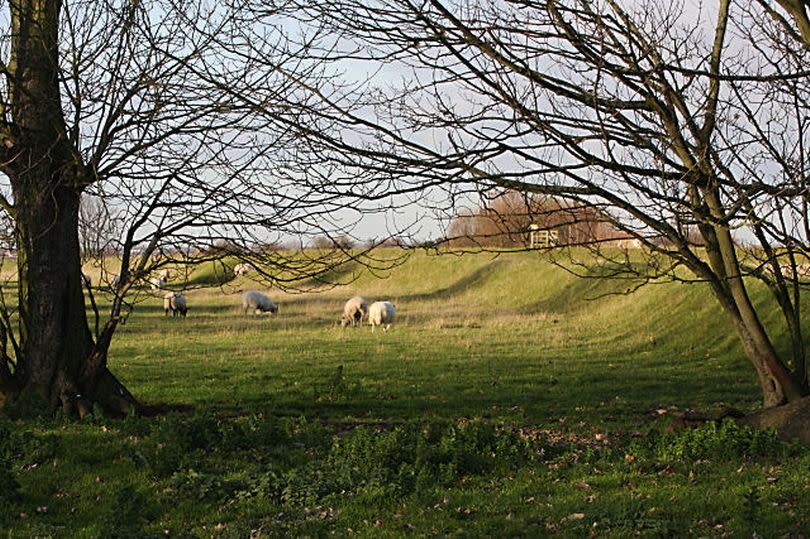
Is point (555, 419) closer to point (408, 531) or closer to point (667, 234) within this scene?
point (667, 234)

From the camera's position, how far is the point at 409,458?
8438 mm

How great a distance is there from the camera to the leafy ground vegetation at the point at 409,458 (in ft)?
21.9

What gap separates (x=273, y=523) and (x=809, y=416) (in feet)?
19.3

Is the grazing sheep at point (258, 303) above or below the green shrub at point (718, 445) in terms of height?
above

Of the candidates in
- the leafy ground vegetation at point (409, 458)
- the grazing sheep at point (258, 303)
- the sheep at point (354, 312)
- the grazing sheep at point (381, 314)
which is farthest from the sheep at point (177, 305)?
the leafy ground vegetation at point (409, 458)

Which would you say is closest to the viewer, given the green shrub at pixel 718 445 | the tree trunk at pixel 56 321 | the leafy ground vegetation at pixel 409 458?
the leafy ground vegetation at pixel 409 458

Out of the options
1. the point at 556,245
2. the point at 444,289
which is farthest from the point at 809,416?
the point at 444,289

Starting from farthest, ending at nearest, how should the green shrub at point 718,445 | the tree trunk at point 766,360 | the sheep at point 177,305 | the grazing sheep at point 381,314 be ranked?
the sheep at point 177,305 → the grazing sheep at point 381,314 → the tree trunk at point 766,360 → the green shrub at point 718,445

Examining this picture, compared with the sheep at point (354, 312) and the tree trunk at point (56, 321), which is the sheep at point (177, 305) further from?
the tree trunk at point (56, 321)

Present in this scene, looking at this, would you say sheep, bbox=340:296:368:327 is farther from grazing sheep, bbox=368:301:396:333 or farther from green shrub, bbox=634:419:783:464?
green shrub, bbox=634:419:783:464

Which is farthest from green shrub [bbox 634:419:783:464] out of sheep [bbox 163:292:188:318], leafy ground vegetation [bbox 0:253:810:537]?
sheep [bbox 163:292:188:318]

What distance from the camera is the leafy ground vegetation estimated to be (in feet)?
21.9

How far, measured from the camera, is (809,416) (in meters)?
9.20

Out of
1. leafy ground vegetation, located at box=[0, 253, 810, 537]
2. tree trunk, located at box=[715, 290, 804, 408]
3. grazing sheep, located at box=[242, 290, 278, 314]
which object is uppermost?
grazing sheep, located at box=[242, 290, 278, 314]
